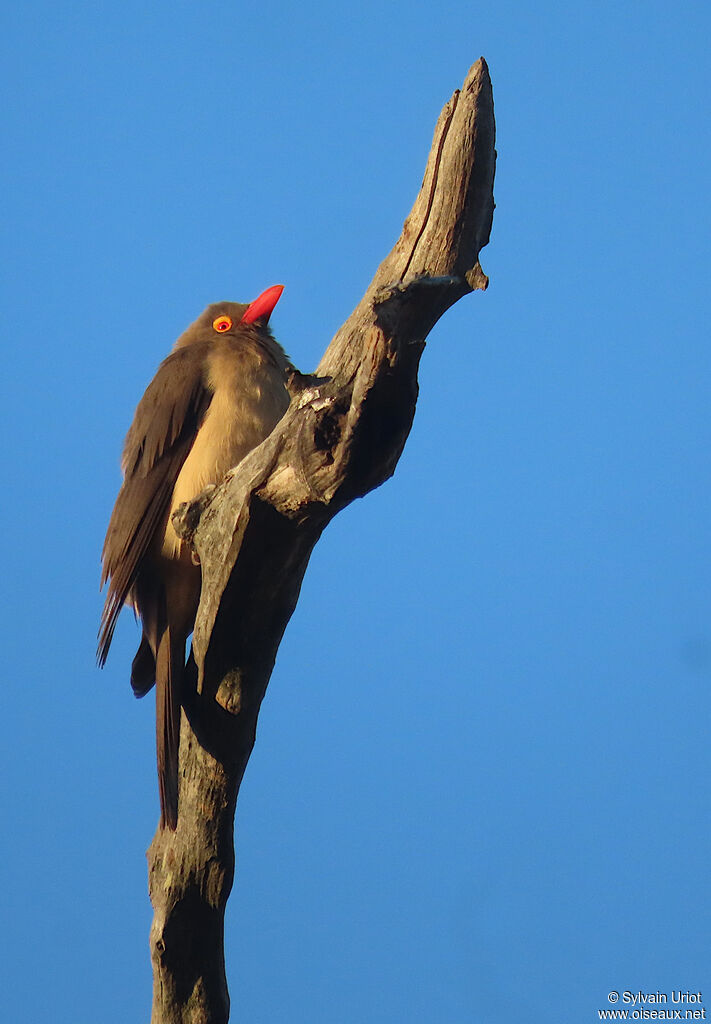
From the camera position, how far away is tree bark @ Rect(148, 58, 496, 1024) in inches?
104

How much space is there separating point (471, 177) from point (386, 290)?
57 cm

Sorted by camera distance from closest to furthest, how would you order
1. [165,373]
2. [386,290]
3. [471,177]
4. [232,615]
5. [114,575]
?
[386,290] < [471,177] < [232,615] < [114,575] < [165,373]

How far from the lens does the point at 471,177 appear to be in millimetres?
2928

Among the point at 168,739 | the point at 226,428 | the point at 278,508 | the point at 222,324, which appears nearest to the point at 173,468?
the point at 226,428

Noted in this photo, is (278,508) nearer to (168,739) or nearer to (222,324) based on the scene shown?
(168,739)

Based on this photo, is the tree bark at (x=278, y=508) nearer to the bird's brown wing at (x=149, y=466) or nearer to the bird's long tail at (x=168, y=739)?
the bird's long tail at (x=168, y=739)

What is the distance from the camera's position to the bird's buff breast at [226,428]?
3.99 m

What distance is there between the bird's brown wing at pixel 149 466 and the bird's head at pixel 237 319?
275mm

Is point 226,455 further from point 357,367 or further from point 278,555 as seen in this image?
point 357,367

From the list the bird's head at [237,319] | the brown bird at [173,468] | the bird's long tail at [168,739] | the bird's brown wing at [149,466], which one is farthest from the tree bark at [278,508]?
the bird's head at [237,319]

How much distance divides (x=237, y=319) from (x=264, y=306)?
0.15m

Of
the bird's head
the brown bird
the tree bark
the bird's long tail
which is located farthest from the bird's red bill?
the bird's long tail

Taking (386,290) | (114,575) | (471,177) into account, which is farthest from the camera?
(114,575)

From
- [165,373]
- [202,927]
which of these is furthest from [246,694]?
[165,373]
